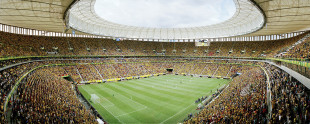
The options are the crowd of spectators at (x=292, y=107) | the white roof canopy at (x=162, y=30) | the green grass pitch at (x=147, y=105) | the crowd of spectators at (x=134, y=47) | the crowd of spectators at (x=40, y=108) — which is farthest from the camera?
the white roof canopy at (x=162, y=30)

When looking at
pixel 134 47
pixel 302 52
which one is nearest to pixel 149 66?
pixel 134 47

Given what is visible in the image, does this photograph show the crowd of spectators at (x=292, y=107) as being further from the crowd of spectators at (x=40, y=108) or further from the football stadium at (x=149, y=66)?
the crowd of spectators at (x=40, y=108)

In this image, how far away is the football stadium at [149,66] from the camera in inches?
589

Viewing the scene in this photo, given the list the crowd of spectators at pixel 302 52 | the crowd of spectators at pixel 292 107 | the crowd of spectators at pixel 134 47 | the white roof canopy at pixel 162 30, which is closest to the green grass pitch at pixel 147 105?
the crowd of spectators at pixel 292 107

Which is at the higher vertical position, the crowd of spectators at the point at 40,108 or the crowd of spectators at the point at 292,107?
the crowd of spectators at the point at 292,107

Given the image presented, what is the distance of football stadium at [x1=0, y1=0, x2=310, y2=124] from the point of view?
49.1 ft

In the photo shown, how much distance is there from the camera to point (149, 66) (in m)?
60.0

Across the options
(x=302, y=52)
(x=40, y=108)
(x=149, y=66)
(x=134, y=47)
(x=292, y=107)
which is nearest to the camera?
(x=292, y=107)

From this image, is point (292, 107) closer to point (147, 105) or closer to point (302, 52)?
point (302, 52)

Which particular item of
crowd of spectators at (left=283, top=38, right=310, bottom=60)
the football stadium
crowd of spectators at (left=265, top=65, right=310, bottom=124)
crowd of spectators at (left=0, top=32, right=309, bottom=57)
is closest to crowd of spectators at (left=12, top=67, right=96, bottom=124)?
the football stadium

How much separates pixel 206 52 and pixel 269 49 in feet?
67.2

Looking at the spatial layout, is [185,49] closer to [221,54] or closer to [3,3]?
[221,54]

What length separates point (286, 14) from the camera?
2511 centimetres

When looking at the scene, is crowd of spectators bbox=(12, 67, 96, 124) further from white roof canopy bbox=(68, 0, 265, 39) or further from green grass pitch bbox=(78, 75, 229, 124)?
white roof canopy bbox=(68, 0, 265, 39)
